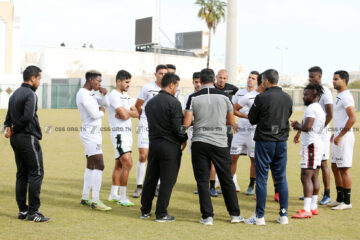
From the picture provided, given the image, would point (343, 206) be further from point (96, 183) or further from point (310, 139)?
point (96, 183)

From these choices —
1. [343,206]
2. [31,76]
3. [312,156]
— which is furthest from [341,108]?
[31,76]

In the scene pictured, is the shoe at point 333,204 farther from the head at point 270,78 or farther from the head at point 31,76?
the head at point 31,76

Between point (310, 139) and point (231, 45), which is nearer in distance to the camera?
point (310, 139)

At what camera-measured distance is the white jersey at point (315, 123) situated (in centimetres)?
717

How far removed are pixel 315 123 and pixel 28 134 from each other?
13.6 ft

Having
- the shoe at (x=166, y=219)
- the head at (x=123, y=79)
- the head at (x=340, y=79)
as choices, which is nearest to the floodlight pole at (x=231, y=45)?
the head at (x=340, y=79)

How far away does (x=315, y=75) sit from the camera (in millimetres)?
7949

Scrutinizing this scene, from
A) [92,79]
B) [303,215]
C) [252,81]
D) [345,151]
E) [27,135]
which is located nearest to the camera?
[27,135]

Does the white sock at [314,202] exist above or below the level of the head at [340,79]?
below

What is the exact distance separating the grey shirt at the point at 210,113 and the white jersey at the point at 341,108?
2195 mm

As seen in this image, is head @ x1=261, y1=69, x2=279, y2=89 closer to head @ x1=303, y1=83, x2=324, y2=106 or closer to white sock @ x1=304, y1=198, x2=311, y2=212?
head @ x1=303, y1=83, x2=324, y2=106

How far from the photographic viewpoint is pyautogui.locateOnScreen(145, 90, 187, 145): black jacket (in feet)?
22.0

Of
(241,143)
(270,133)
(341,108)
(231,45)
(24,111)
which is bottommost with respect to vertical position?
(241,143)

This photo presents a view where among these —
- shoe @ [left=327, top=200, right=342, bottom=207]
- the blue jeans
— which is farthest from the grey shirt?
shoe @ [left=327, top=200, right=342, bottom=207]
